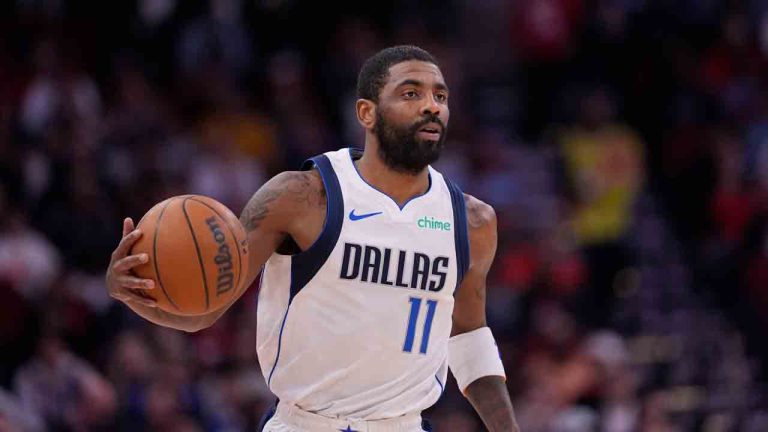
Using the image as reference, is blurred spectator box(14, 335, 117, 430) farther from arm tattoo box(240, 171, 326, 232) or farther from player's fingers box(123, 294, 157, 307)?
player's fingers box(123, 294, 157, 307)

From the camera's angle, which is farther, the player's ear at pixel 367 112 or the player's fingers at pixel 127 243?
the player's ear at pixel 367 112

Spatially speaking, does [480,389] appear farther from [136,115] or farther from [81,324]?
[136,115]

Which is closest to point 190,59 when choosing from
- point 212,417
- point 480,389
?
point 212,417

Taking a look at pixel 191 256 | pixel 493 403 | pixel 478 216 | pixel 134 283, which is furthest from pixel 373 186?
pixel 134 283

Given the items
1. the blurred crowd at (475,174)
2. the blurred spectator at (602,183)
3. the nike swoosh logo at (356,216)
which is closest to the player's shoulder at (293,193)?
the nike swoosh logo at (356,216)

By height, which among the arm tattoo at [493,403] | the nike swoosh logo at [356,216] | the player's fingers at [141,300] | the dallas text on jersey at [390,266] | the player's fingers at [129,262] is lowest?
the arm tattoo at [493,403]

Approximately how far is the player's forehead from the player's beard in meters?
0.16

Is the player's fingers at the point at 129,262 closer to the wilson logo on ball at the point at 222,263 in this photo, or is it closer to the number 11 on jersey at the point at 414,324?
the wilson logo on ball at the point at 222,263

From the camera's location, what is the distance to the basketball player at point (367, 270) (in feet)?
18.9

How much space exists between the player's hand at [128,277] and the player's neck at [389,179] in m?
1.19

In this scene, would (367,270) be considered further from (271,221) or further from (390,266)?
(271,221)

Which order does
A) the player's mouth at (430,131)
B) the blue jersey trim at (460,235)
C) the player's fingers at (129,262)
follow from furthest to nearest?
the blue jersey trim at (460,235) < the player's mouth at (430,131) < the player's fingers at (129,262)

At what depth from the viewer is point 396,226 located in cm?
594

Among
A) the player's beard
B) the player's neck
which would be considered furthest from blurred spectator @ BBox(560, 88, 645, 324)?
the player's beard
